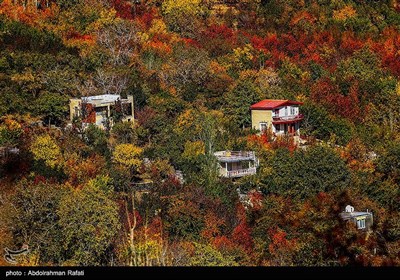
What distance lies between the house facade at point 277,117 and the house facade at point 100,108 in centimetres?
608

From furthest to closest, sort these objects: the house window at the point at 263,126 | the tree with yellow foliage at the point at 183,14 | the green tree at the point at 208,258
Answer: the tree with yellow foliage at the point at 183,14, the house window at the point at 263,126, the green tree at the point at 208,258

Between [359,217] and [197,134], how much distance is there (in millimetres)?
9805

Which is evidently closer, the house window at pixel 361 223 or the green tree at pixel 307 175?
the house window at pixel 361 223

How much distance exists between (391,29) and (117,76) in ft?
74.8

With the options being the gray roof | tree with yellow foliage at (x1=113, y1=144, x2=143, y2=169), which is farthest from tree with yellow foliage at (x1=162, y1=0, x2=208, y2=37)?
the gray roof

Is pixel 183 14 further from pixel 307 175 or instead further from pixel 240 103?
pixel 307 175

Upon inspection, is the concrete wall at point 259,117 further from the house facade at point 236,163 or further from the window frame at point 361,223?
the window frame at point 361,223

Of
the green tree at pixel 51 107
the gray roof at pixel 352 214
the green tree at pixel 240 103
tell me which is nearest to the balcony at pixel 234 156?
the green tree at pixel 240 103

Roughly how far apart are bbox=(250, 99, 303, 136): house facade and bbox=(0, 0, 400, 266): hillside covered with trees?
48 cm

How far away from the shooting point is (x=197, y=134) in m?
33.6

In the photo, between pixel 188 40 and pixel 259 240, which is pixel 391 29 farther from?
pixel 259 240

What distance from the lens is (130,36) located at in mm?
44375

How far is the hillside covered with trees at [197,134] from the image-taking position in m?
20.4

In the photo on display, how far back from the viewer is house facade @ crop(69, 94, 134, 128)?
3322 cm
